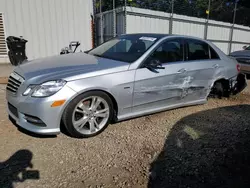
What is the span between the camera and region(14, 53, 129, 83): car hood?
120 inches

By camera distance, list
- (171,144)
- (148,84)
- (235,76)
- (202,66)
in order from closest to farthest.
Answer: (171,144) → (148,84) → (202,66) → (235,76)

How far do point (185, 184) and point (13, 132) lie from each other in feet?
8.17

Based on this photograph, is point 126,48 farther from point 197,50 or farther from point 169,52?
point 197,50

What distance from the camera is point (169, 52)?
4.07 meters

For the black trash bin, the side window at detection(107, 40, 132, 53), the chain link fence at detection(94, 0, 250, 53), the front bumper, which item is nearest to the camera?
the front bumper

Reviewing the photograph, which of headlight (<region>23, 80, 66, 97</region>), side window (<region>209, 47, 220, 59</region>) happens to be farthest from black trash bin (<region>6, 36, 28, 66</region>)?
side window (<region>209, 47, 220, 59</region>)

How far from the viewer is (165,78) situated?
3834 millimetres

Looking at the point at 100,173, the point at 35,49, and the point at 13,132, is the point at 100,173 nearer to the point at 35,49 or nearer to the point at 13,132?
the point at 13,132

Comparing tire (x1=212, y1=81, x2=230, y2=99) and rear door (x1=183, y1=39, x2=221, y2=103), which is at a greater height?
rear door (x1=183, y1=39, x2=221, y2=103)

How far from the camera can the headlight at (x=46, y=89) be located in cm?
291

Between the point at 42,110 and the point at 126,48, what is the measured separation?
191 cm

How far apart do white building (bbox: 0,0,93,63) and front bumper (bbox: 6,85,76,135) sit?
24.4ft

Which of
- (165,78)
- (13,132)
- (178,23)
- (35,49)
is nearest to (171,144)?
(165,78)

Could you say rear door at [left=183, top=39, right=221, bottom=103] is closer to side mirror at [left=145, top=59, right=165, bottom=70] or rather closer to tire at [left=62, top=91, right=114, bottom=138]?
side mirror at [left=145, top=59, right=165, bottom=70]
